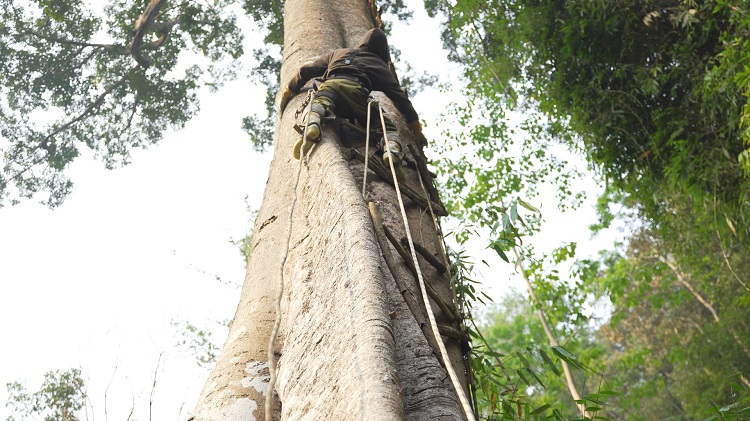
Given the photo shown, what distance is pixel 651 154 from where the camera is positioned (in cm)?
523

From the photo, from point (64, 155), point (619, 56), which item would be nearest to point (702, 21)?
point (619, 56)

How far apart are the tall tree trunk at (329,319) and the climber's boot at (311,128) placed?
6 cm

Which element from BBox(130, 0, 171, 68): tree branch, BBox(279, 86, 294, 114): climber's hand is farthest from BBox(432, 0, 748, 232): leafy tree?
Result: BBox(130, 0, 171, 68): tree branch

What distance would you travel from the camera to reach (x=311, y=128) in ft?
9.35

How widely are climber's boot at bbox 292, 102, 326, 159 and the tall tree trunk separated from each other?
6 centimetres

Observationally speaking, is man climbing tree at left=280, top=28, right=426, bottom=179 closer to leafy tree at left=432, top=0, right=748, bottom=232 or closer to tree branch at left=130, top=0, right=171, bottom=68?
leafy tree at left=432, top=0, right=748, bottom=232

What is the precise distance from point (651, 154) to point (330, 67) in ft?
9.94

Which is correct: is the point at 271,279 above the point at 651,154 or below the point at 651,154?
below

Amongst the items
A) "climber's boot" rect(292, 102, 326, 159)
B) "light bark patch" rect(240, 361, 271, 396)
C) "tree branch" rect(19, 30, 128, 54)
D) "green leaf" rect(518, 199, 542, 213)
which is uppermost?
"tree branch" rect(19, 30, 128, 54)

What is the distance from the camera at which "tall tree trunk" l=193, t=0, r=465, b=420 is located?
56.7 inches

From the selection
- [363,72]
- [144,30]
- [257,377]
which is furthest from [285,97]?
[144,30]

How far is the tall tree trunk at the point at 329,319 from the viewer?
1.44 m

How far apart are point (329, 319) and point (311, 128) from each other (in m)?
1.30

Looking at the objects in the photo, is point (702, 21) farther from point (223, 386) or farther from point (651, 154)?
point (223, 386)
